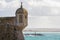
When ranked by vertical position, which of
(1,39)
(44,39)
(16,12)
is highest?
(16,12)

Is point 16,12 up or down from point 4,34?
up

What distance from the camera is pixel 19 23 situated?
8891 mm

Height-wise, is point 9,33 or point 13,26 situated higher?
point 13,26

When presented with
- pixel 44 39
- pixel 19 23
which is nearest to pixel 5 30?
pixel 19 23

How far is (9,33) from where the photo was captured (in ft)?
29.3

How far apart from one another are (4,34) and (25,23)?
116 centimetres

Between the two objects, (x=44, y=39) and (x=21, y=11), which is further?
(x=44, y=39)

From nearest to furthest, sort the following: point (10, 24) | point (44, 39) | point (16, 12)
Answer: point (10, 24), point (16, 12), point (44, 39)

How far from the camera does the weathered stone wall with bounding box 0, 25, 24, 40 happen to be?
29.1 ft

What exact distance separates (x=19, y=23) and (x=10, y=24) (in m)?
0.42

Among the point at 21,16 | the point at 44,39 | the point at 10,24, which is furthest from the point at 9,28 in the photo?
the point at 44,39

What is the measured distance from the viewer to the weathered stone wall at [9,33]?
886 cm

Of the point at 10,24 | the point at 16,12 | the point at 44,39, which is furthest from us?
the point at 44,39

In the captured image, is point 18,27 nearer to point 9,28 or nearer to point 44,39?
point 9,28
